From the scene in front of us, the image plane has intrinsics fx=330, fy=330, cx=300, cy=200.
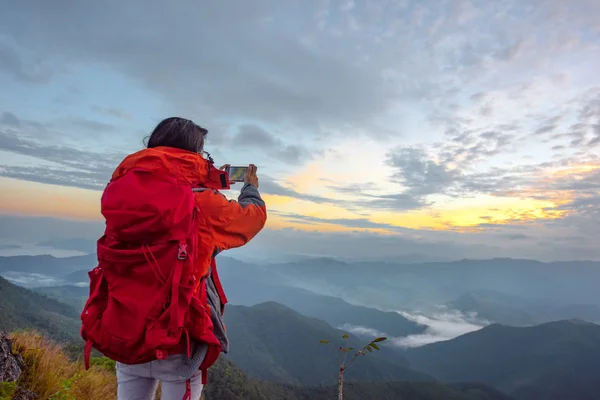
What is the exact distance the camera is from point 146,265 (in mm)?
2145

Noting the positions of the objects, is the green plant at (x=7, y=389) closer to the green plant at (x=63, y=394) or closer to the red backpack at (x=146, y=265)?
the green plant at (x=63, y=394)

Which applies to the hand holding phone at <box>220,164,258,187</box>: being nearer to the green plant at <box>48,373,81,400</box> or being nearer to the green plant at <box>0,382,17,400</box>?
the green plant at <box>0,382,17,400</box>

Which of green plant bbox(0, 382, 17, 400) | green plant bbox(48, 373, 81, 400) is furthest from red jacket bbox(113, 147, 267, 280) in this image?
green plant bbox(48, 373, 81, 400)

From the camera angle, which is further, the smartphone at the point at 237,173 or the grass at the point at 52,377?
the grass at the point at 52,377

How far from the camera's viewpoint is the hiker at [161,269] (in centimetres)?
212

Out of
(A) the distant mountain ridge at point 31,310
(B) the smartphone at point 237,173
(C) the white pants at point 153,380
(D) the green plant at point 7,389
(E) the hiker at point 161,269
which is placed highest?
(B) the smartphone at point 237,173

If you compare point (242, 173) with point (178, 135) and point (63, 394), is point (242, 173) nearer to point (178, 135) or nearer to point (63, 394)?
point (178, 135)

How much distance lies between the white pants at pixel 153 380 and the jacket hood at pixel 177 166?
127 cm

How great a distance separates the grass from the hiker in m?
3.17

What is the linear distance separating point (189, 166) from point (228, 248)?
0.68 meters

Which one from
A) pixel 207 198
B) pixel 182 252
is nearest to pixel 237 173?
pixel 207 198

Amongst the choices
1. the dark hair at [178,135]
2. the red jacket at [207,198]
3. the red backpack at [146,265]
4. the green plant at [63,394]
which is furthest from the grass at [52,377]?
the dark hair at [178,135]

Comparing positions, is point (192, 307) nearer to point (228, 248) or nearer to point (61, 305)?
point (228, 248)

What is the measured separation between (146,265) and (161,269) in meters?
0.10
